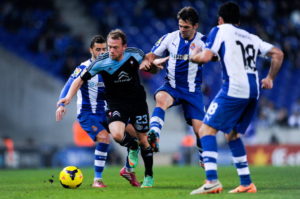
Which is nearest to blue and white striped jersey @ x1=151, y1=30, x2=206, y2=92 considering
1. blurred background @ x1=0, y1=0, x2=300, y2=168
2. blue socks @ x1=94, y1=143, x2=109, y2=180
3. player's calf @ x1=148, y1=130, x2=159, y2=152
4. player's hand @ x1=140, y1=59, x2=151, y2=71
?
player's hand @ x1=140, y1=59, x2=151, y2=71

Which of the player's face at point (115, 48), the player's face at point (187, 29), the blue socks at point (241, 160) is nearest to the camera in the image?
the blue socks at point (241, 160)

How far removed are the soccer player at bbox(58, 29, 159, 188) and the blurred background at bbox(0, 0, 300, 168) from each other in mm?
11979

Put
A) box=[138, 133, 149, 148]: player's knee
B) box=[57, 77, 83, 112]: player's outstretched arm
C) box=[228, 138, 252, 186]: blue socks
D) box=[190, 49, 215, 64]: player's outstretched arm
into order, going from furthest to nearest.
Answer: box=[138, 133, 149, 148]: player's knee, box=[57, 77, 83, 112]: player's outstretched arm, box=[228, 138, 252, 186]: blue socks, box=[190, 49, 215, 64]: player's outstretched arm

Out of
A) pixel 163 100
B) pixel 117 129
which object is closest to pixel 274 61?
pixel 163 100

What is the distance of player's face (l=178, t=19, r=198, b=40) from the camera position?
930cm

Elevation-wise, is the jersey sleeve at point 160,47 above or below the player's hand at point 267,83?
above

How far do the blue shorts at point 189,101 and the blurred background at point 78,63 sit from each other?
11791 mm

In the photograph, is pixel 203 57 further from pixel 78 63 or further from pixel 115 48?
pixel 78 63

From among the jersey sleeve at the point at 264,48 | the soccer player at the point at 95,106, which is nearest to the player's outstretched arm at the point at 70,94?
the soccer player at the point at 95,106

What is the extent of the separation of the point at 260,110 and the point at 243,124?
1604 cm

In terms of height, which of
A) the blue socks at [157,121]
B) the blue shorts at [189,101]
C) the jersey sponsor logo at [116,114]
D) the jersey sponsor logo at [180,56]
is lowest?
the blue socks at [157,121]

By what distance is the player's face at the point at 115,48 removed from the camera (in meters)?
9.02

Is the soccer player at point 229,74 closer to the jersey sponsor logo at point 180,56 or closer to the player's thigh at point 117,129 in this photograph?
the player's thigh at point 117,129

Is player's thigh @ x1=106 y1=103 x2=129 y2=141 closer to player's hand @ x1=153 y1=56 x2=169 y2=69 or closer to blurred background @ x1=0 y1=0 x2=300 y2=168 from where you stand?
player's hand @ x1=153 y1=56 x2=169 y2=69
